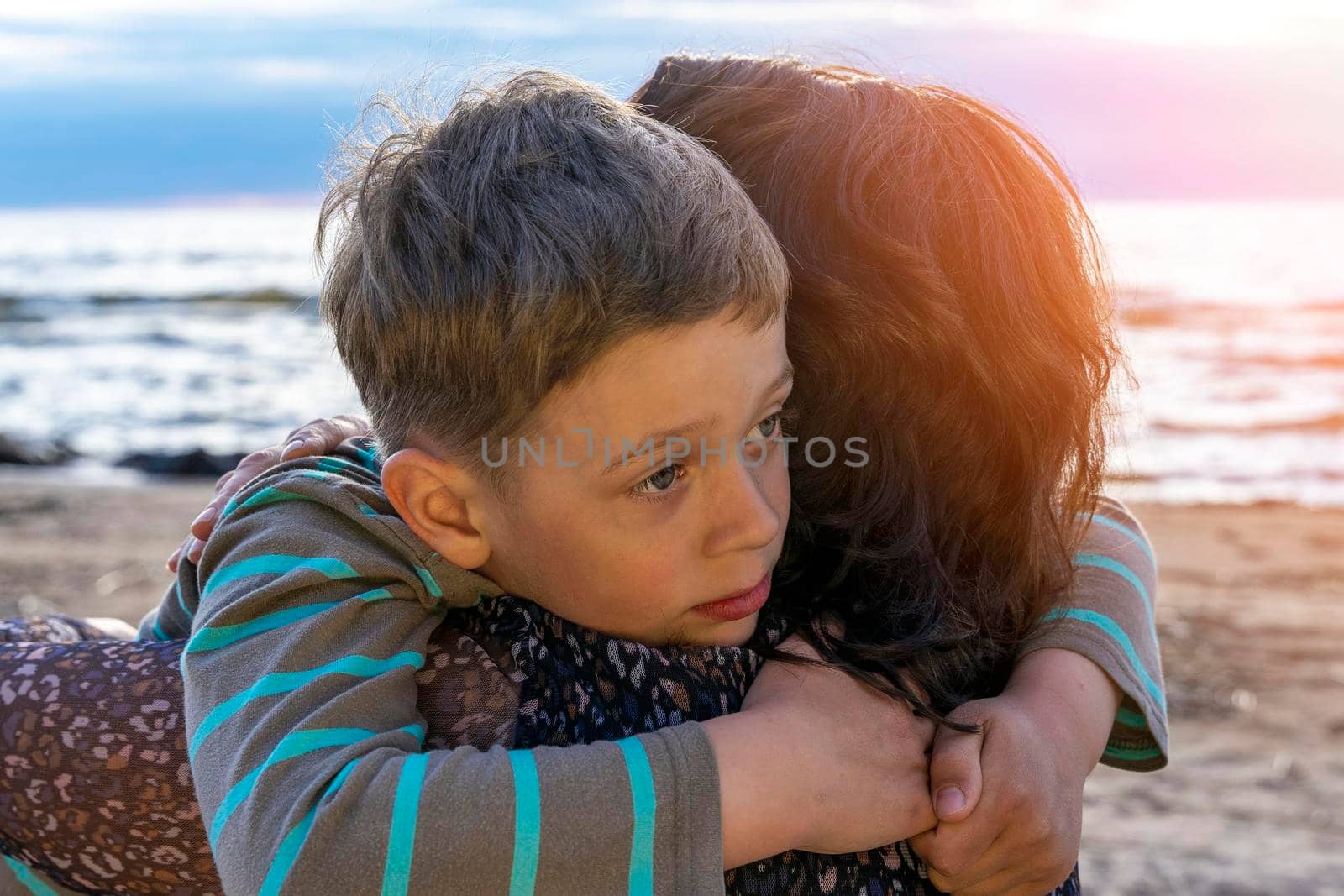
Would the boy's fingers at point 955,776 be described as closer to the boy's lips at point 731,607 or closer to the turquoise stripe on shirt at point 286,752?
the boy's lips at point 731,607

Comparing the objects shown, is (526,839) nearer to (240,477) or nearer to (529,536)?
(529,536)

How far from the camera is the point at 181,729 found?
1379 mm

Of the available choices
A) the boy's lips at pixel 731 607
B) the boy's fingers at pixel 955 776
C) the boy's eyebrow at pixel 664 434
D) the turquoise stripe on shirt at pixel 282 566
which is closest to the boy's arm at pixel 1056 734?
the boy's fingers at pixel 955 776

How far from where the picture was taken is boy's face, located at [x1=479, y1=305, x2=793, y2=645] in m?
1.39

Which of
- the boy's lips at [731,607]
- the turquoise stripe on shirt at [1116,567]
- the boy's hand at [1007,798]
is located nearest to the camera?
the boy's hand at [1007,798]

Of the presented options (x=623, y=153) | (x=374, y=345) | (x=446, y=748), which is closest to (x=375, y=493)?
(x=374, y=345)

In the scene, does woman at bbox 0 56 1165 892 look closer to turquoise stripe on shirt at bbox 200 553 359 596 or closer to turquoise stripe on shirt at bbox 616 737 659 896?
turquoise stripe on shirt at bbox 616 737 659 896

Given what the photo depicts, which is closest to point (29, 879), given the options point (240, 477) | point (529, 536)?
point (240, 477)

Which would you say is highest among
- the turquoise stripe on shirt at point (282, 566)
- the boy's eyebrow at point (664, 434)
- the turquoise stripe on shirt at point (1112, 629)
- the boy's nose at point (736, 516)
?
the boy's eyebrow at point (664, 434)

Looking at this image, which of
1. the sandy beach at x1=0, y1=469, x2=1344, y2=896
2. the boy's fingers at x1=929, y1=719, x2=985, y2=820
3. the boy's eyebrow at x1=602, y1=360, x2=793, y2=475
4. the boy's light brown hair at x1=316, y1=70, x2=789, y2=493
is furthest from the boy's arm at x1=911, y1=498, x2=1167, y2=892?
the sandy beach at x1=0, y1=469, x2=1344, y2=896

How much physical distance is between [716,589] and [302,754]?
0.51 meters

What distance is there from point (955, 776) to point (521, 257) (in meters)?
0.76

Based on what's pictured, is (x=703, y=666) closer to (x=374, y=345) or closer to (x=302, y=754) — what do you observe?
(x=302, y=754)

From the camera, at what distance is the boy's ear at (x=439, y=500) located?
152 centimetres
